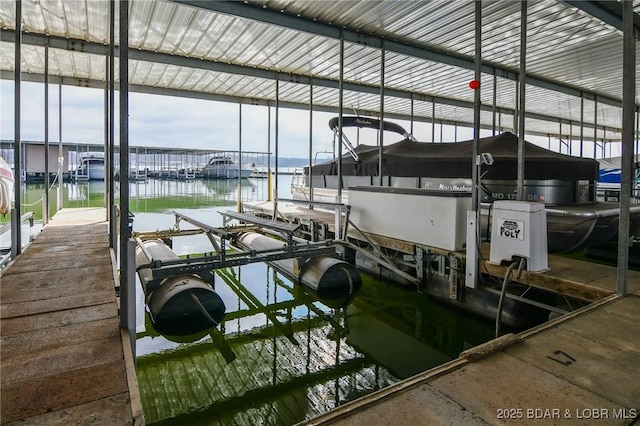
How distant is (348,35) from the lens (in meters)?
6.00

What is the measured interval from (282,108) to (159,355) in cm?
901

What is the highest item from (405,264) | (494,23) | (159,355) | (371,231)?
(494,23)

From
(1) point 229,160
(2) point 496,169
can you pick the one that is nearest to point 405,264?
(2) point 496,169

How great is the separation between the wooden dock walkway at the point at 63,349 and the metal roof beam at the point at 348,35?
11.8 ft

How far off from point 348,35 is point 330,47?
2.66 ft

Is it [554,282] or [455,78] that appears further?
[455,78]

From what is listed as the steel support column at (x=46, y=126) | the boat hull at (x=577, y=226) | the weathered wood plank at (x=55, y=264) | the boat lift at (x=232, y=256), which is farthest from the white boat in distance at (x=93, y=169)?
the boat hull at (x=577, y=226)

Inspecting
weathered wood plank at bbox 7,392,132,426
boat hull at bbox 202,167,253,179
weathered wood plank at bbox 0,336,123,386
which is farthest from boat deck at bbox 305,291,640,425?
boat hull at bbox 202,167,253,179

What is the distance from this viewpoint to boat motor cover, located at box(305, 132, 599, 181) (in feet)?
15.5

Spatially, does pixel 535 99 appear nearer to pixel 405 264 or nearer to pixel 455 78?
pixel 455 78

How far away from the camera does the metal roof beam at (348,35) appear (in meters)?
5.08

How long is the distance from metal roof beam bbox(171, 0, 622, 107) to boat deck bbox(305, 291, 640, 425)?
4964 millimetres

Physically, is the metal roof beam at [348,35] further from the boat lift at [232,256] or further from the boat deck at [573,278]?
the boat deck at [573,278]

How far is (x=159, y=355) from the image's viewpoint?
146 inches
